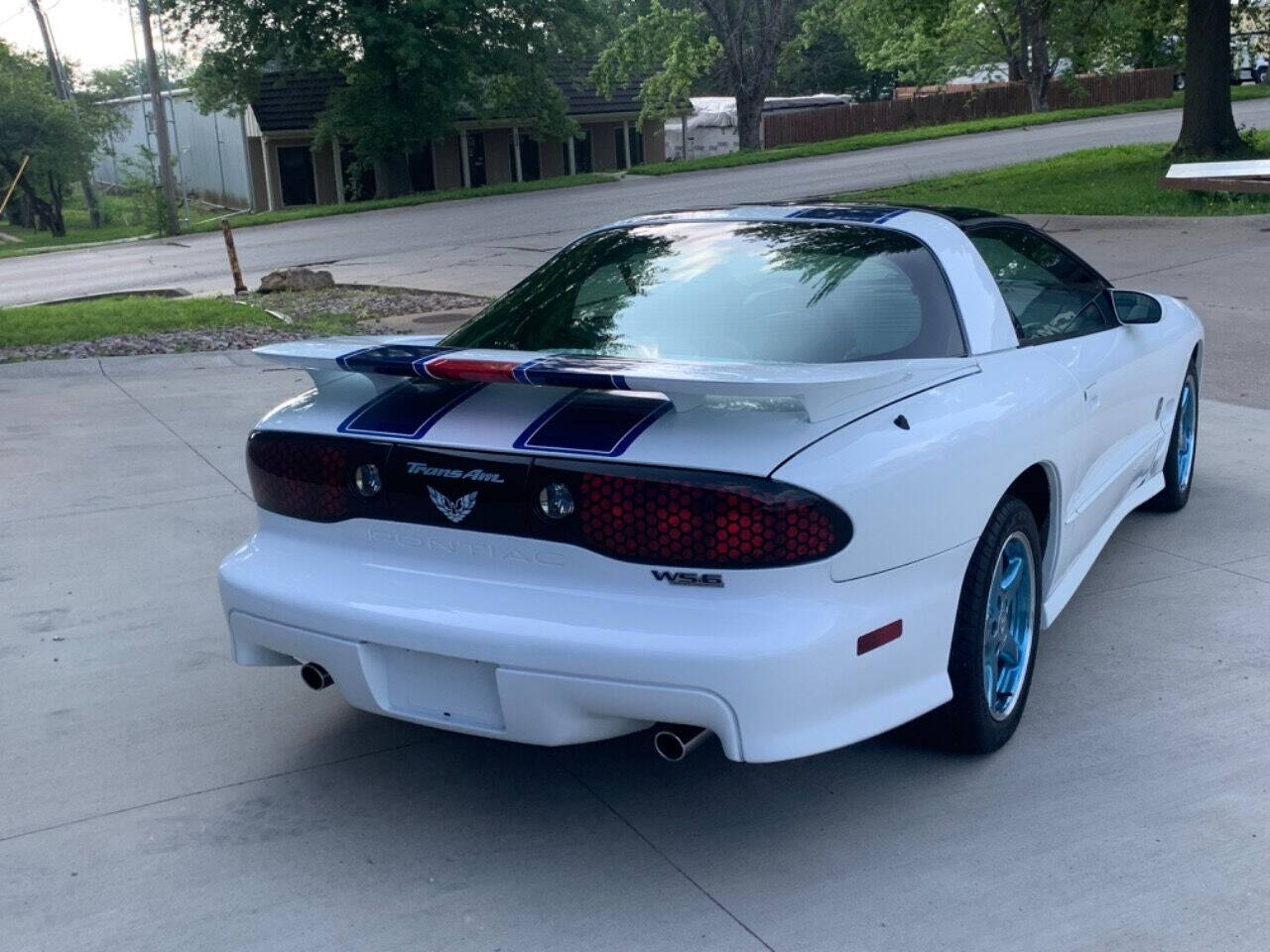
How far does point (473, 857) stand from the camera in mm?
3502

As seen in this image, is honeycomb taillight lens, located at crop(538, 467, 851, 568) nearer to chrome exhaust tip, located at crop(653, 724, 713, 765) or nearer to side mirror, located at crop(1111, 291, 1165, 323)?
chrome exhaust tip, located at crop(653, 724, 713, 765)

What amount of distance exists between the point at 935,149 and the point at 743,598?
30.8 meters

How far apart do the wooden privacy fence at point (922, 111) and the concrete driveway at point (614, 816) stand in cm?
4401

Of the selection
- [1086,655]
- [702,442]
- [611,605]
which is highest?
[702,442]

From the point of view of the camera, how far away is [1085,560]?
4.79 meters

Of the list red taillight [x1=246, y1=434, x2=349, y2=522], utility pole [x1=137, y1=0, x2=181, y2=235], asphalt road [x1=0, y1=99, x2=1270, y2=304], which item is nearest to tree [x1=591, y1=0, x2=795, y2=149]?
asphalt road [x1=0, y1=99, x2=1270, y2=304]

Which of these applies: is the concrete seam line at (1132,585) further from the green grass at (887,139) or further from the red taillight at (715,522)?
the green grass at (887,139)

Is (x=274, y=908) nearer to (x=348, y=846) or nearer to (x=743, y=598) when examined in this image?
(x=348, y=846)

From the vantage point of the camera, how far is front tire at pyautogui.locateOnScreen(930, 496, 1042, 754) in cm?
369

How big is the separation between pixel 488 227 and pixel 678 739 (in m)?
22.1

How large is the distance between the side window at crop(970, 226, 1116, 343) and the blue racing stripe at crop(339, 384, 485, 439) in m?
1.80

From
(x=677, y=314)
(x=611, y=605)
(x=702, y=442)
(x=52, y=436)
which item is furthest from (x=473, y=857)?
Answer: (x=52, y=436)

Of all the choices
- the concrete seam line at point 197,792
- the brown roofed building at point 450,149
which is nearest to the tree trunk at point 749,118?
the brown roofed building at point 450,149

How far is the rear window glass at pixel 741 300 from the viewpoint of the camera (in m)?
3.97
